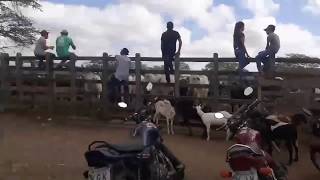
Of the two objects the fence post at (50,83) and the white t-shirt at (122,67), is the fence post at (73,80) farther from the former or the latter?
the white t-shirt at (122,67)

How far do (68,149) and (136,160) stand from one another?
4.89 meters

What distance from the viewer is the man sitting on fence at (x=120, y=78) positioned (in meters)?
14.5

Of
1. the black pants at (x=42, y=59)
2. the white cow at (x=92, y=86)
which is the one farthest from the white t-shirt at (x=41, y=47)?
the white cow at (x=92, y=86)

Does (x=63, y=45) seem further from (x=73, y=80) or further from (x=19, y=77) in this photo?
(x=19, y=77)

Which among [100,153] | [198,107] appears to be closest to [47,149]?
[198,107]

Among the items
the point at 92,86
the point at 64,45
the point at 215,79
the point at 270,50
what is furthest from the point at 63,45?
the point at 270,50

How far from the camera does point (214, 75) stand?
1360 centimetres

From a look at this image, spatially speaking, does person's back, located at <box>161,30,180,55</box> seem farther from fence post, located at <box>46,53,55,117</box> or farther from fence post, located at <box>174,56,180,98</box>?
fence post, located at <box>46,53,55,117</box>

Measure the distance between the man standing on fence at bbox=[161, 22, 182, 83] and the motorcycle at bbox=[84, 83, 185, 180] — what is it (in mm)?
6324

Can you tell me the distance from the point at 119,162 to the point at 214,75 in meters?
7.34

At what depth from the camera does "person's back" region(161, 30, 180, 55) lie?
555 inches

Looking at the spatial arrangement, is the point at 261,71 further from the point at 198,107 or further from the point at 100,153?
the point at 100,153

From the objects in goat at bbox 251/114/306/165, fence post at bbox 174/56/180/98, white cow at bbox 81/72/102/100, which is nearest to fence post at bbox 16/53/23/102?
white cow at bbox 81/72/102/100

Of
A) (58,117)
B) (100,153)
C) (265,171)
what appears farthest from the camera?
(58,117)
